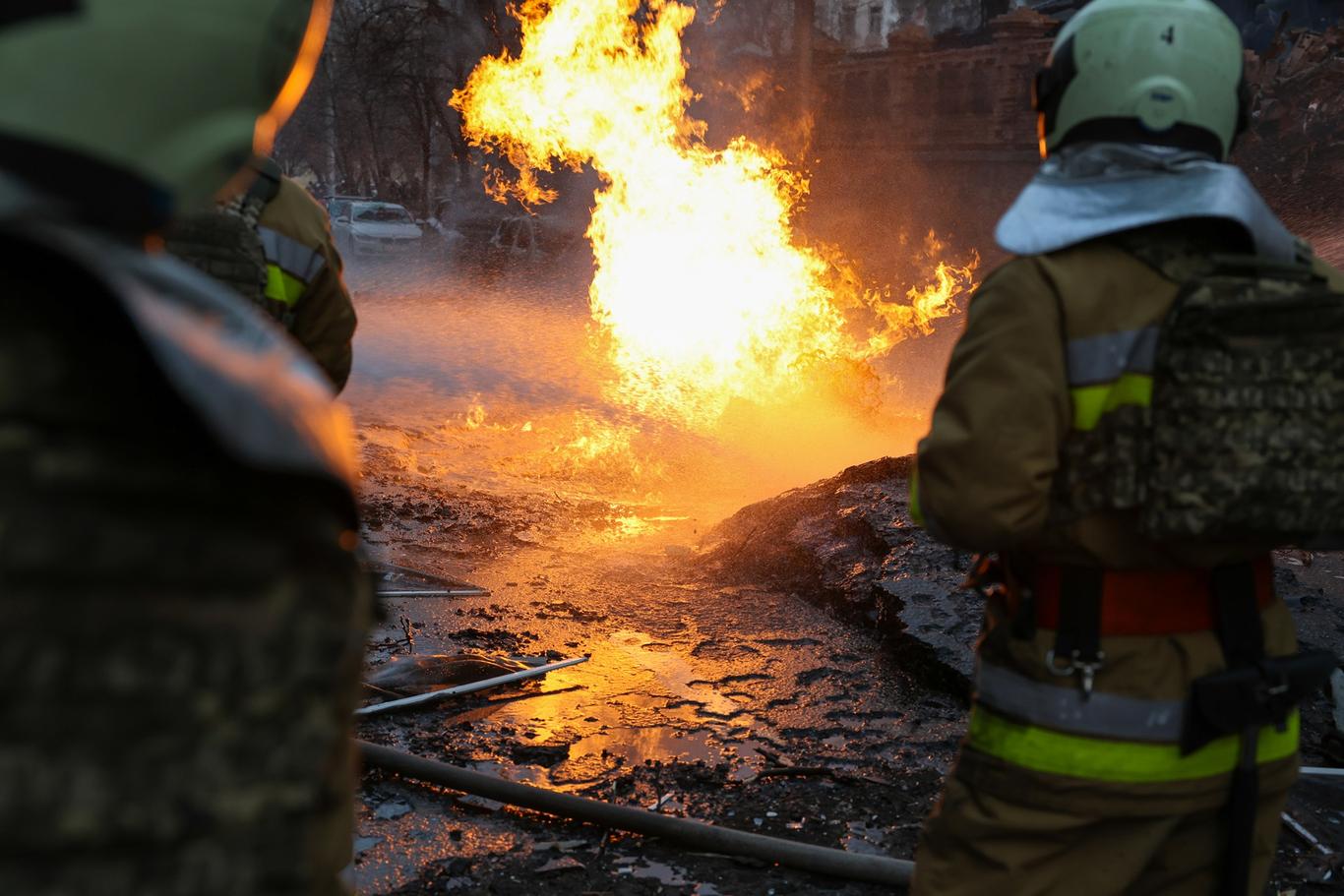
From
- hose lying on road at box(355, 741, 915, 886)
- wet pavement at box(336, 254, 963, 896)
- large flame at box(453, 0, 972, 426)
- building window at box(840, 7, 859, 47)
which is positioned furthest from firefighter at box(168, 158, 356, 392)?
building window at box(840, 7, 859, 47)

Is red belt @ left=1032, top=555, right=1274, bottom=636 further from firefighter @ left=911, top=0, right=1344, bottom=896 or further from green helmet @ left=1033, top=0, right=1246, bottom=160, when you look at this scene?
green helmet @ left=1033, top=0, right=1246, bottom=160

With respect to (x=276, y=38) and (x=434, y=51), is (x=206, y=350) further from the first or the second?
(x=434, y=51)

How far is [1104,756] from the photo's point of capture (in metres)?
2.00

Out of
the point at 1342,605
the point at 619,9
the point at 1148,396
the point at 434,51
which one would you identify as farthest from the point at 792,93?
the point at 1148,396

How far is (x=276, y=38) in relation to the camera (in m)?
1.12

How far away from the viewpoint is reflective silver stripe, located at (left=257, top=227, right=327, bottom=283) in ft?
10.4

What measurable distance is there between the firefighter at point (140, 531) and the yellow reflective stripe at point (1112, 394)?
1451 mm

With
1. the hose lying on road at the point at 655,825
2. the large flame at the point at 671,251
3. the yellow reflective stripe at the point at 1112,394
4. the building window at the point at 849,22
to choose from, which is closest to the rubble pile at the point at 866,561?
the hose lying on road at the point at 655,825

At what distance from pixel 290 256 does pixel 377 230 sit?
25.1 m

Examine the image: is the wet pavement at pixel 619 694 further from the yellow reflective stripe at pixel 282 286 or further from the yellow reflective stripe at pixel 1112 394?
the yellow reflective stripe at pixel 1112 394

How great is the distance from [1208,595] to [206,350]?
1857 millimetres

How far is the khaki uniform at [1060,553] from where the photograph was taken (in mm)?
1970

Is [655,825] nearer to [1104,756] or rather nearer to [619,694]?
[619,694]

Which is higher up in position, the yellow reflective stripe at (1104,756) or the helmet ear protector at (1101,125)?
the helmet ear protector at (1101,125)
